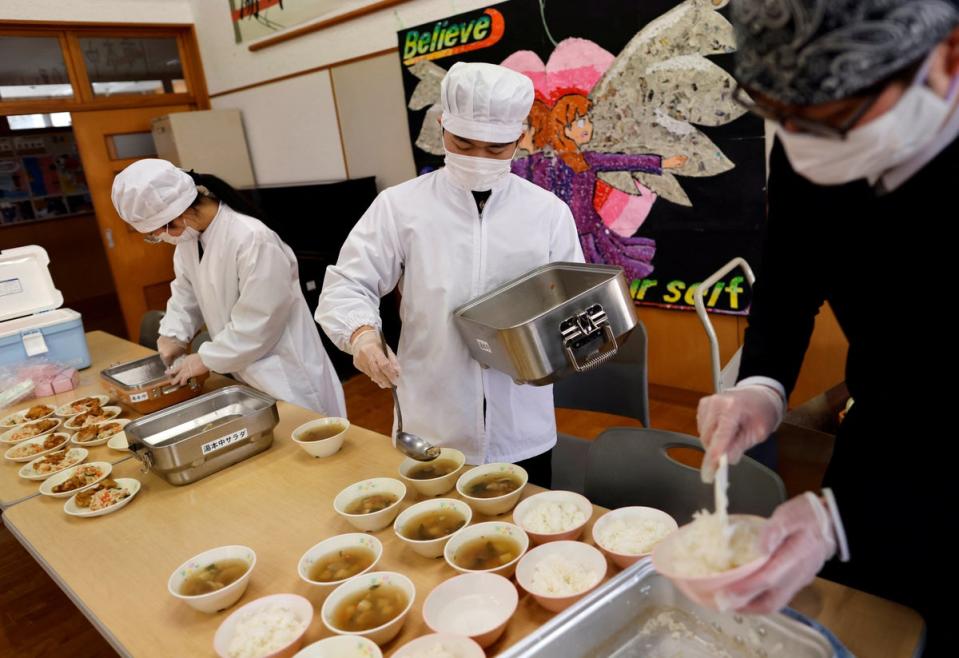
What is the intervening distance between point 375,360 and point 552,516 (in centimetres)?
58

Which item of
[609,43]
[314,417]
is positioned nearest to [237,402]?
[314,417]

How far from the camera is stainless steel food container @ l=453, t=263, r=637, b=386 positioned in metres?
1.54

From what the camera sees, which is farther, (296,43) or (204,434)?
(296,43)

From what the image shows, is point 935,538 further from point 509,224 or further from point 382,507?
point 509,224

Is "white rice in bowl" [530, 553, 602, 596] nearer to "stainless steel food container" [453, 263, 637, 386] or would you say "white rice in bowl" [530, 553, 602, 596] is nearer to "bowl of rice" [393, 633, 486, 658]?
"bowl of rice" [393, 633, 486, 658]

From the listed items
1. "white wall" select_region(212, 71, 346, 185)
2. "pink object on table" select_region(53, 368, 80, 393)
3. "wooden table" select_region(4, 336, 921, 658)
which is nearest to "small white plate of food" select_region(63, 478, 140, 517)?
"wooden table" select_region(4, 336, 921, 658)

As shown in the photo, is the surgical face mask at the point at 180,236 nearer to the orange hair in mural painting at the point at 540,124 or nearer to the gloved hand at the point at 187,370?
the gloved hand at the point at 187,370

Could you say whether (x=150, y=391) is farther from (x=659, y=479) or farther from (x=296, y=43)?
(x=296, y=43)

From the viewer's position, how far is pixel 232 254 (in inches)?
92.3

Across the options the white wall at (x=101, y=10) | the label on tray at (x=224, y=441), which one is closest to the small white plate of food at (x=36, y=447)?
the label on tray at (x=224, y=441)

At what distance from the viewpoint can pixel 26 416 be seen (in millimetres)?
2418

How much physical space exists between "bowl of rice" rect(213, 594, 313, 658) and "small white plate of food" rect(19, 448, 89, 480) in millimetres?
1133

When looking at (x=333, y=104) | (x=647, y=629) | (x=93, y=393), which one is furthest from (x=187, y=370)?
(x=333, y=104)

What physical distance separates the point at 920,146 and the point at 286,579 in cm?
131
